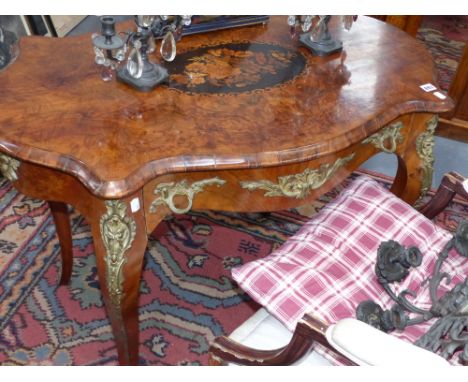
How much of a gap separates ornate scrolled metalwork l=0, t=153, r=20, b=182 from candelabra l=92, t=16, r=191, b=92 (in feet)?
1.22

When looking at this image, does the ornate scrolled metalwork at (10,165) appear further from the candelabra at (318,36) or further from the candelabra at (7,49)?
the candelabra at (318,36)

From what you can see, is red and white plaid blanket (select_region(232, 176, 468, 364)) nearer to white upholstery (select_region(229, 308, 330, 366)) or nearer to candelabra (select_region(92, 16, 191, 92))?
white upholstery (select_region(229, 308, 330, 366))

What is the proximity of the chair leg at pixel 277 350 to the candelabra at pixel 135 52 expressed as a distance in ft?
2.56

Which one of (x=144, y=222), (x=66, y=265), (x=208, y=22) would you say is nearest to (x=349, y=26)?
(x=208, y=22)

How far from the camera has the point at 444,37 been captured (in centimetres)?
368

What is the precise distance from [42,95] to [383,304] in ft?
3.79

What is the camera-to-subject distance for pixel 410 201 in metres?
1.94

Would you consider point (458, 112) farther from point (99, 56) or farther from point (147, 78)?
point (99, 56)

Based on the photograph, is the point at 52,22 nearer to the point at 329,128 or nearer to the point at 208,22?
the point at 208,22

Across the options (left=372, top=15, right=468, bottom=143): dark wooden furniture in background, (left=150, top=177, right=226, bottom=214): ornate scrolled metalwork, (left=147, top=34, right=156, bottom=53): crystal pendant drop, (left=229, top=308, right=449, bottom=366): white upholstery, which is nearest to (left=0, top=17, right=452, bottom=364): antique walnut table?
(left=150, top=177, right=226, bottom=214): ornate scrolled metalwork

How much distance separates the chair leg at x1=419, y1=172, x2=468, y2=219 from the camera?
5.62ft

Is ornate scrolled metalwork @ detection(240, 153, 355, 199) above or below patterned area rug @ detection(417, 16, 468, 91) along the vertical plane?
above

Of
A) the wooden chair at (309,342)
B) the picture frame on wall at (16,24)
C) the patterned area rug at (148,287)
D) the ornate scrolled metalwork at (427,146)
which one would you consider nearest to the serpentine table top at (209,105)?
the ornate scrolled metalwork at (427,146)

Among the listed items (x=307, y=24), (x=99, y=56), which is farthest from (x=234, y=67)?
(x=99, y=56)
